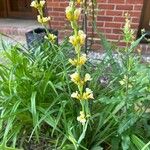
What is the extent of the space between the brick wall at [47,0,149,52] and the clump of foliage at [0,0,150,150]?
4.93ft

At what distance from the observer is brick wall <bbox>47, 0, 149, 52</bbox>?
340 centimetres

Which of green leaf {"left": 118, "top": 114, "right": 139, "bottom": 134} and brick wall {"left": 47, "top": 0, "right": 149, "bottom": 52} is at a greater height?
brick wall {"left": 47, "top": 0, "right": 149, "bottom": 52}

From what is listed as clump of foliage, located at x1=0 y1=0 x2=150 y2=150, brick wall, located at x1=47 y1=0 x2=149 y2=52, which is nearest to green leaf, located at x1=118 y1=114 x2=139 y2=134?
clump of foliage, located at x1=0 y1=0 x2=150 y2=150

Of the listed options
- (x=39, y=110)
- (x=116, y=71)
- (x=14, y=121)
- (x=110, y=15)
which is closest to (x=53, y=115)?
(x=39, y=110)

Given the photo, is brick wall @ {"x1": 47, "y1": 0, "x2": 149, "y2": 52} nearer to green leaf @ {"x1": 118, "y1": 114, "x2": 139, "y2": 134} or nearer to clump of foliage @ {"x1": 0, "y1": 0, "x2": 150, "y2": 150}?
clump of foliage @ {"x1": 0, "y1": 0, "x2": 150, "y2": 150}

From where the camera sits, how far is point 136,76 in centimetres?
168

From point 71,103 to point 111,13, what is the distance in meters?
2.06

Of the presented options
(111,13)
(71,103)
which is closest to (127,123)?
(71,103)

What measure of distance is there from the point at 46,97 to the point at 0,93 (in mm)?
288

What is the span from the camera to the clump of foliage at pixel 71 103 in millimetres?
1541

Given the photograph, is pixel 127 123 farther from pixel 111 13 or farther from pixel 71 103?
pixel 111 13

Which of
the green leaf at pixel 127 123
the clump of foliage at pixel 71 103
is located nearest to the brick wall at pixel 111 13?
the clump of foliage at pixel 71 103

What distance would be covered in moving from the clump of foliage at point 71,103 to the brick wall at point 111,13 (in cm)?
150

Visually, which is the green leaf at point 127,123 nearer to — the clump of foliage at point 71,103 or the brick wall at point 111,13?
the clump of foliage at point 71,103
